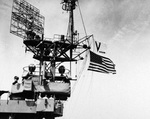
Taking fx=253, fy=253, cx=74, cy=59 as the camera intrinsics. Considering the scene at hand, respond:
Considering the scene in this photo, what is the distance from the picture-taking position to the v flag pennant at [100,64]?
70.8 ft

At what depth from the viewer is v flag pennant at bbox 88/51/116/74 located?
21578 mm

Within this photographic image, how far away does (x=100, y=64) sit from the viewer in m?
21.9

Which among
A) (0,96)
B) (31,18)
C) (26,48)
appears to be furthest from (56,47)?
(0,96)

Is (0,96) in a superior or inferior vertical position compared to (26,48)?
inferior

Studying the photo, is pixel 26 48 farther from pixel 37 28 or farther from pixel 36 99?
pixel 36 99

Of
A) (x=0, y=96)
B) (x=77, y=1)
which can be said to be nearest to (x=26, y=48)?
(x=0, y=96)

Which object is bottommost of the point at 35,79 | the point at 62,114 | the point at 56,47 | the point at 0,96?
the point at 62,114

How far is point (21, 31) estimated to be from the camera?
22.5m

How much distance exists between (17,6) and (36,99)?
8896 millimetres

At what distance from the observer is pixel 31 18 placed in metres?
24.1

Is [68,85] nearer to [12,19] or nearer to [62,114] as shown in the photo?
[62,114]

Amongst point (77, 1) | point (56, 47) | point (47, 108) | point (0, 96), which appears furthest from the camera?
point (77, 1)

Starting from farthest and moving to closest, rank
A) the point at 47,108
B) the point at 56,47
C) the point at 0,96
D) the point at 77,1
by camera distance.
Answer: the point at 77,1
the point at 56,47
the point at 0,96
the point at 47,108

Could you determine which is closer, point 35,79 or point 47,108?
point 47,108
